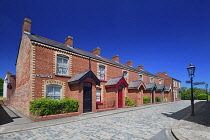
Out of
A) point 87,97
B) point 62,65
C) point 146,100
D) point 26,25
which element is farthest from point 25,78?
point 146,100

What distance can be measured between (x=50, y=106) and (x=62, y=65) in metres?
4.75

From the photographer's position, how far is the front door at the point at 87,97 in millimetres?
13544

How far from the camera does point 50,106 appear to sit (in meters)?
10.4

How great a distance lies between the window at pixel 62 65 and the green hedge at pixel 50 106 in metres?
3.46

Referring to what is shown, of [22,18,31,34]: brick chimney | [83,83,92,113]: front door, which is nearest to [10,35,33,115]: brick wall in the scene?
[22,18,31,34]: brick chimney

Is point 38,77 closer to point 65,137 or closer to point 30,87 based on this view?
point 30,87

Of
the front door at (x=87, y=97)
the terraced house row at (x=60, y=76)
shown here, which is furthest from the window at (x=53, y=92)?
the front door at (x=87, y=97)

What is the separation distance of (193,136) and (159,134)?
1412 millimetres

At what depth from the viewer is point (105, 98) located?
58.5 feet

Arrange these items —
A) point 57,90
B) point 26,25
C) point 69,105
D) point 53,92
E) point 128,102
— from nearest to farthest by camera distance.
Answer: point 69,105, point 53,92, point 57,90, point 26,25, point 128,102

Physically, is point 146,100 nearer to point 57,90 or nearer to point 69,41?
point 69,41

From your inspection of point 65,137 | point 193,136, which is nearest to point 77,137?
point 65,137

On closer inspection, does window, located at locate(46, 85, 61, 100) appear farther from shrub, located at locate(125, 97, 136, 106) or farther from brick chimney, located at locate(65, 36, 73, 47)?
shrub, located at locate(125, 97, 136, 106)

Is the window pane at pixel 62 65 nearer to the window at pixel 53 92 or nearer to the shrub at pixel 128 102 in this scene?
the window at pixel 53 92
